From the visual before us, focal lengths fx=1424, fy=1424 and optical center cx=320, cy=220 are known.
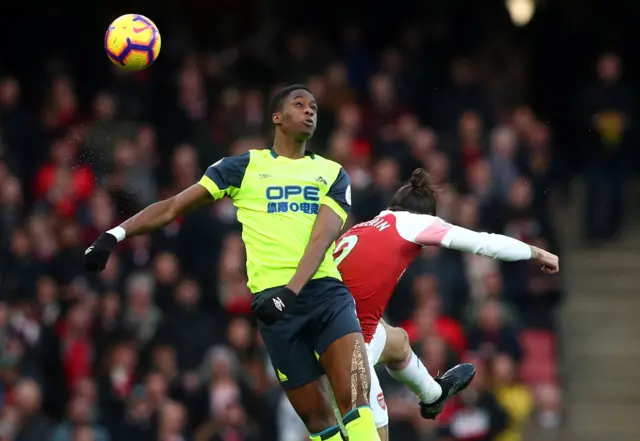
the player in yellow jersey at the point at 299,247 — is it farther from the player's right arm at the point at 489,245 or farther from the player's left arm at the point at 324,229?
the player's right arm at the point at 489,245

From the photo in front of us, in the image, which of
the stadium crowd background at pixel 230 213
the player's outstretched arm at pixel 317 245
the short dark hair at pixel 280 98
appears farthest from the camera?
the stadium crowd background at pixel 230 213

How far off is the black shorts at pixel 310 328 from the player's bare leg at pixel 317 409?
0.19ft

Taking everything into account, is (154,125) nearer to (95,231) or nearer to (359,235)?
(95,231)

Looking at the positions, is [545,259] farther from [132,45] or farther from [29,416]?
[29,416]

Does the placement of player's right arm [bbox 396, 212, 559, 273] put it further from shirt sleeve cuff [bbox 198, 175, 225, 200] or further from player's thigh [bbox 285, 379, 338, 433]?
shirt sleeve cuff [bbox 198, 175, 225, 200]

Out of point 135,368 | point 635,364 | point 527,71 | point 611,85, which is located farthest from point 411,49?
point 135,368

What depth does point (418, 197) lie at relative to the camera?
9.13 metres

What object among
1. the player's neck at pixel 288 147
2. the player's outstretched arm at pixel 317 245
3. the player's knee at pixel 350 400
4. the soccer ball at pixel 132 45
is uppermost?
the soccer ball at pixel 132 45

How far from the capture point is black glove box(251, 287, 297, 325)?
8047mm

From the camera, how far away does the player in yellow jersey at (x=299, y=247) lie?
8.29m

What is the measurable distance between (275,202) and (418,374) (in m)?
1.81

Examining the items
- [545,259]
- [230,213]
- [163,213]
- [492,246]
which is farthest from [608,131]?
[163,213]

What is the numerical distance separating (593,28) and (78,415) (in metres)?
8.86

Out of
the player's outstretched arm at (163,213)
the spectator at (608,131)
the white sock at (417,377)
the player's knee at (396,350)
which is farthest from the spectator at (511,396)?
the player's outstretched arm at (163,213)
